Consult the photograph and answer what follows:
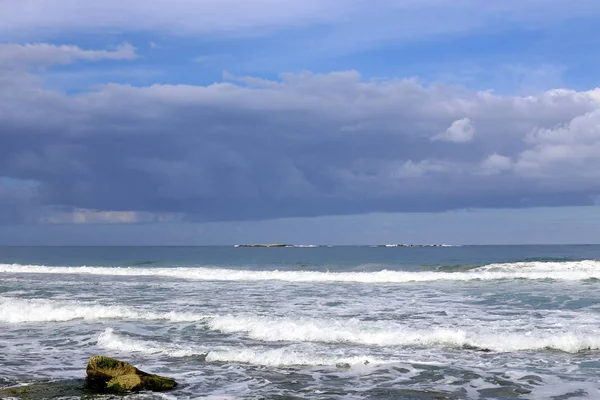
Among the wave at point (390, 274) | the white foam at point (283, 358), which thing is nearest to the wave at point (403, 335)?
the white foam at point (283, 358)

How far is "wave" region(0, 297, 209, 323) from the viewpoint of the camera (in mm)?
19188

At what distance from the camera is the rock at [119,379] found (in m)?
10.3

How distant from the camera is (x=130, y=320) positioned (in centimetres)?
1911

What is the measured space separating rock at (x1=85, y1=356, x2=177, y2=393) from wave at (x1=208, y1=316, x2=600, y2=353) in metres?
5.42

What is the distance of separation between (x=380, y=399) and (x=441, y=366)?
2968mm

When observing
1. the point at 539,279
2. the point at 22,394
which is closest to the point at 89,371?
the point at 22,394

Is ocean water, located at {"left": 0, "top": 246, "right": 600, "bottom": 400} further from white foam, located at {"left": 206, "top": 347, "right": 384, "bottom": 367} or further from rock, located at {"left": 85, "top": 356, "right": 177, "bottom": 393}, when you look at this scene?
rock, located at {"left": 85, "top": 356, "right": 177, "bottom": 393}

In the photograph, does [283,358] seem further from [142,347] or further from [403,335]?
[403,335]

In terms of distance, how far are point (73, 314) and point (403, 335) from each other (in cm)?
1159

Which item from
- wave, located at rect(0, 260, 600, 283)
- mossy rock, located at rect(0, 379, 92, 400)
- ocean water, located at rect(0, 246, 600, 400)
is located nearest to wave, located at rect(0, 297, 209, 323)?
ocean water, located at rect(0, 246, 600, 400)

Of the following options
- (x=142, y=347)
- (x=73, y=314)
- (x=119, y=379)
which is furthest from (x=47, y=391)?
(x=73, y=314)

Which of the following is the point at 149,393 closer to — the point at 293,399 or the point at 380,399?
the point at 293,399

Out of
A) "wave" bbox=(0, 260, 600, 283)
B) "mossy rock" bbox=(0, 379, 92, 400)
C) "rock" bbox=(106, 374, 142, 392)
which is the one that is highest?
"wave" bbox=(0, 260, 600, 283)

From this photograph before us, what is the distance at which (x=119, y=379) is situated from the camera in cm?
1031
